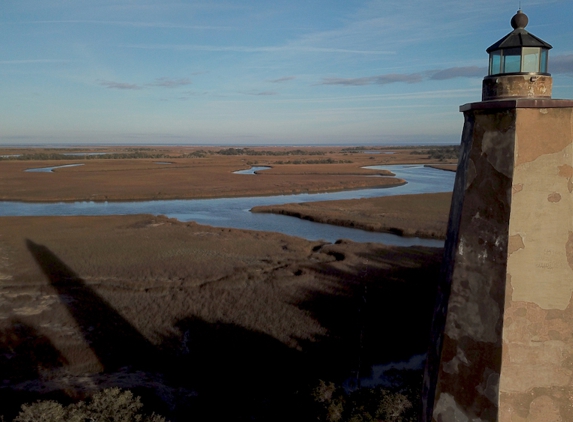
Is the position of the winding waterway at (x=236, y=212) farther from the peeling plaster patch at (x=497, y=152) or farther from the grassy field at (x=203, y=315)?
the peeling plaster patch at (x=497, y=152)

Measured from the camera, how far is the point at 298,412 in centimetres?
780

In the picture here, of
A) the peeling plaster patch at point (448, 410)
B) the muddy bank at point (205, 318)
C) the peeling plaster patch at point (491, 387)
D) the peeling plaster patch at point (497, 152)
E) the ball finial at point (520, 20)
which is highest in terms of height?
the ball finial at point (520, 20)

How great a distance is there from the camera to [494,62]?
109 inches

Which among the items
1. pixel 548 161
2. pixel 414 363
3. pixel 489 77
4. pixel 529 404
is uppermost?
pixel 489 77

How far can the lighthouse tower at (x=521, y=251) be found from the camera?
99.7 inches

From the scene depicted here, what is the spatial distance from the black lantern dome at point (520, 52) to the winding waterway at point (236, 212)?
56.3 feet

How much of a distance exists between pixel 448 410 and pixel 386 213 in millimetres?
23357

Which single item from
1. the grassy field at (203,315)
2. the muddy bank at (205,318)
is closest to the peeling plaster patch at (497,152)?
the grassy field at (203,315)

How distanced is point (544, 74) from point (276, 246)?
15947 mm

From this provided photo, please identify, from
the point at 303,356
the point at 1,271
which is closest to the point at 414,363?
the point at 303,356

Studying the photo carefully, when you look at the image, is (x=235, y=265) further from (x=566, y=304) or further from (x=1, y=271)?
(x=566, y=304)

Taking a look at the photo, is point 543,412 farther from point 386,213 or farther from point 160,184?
point 160,184

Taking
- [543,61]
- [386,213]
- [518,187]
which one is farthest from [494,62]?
[386,213]

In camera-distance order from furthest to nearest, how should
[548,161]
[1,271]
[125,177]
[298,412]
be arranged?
[125,177]
[1,271]
[298,412]
[548,161]
